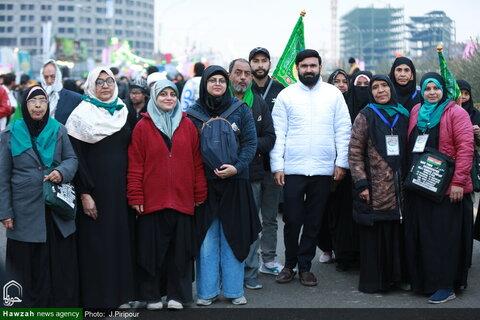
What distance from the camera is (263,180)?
6934mm

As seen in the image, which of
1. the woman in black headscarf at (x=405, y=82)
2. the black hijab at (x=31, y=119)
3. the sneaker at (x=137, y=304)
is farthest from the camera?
the woman in black headscarf at (x=405, y=82)

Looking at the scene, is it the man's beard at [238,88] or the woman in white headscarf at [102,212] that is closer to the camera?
the woman in white headscarf at [102,212]

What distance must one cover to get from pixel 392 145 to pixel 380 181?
337 millimetres

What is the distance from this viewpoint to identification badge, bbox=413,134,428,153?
20.0 feet

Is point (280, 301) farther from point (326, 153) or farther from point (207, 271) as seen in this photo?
point (326, 153)

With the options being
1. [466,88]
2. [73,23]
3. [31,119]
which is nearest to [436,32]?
[466,88]

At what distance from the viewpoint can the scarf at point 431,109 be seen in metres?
6.08

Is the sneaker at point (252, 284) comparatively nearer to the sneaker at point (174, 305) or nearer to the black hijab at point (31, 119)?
the sneaker at point (174, 305)

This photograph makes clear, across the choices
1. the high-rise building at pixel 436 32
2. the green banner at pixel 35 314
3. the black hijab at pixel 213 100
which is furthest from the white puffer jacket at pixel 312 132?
the high-rise building at pixel 436 32

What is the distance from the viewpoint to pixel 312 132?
6.52 metres

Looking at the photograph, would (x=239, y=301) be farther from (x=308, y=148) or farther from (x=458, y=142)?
(x=458, y=142)

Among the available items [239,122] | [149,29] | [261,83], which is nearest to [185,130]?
[239,122]

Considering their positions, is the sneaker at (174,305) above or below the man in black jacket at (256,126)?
below

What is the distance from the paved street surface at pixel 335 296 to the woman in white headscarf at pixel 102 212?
3.00ft
